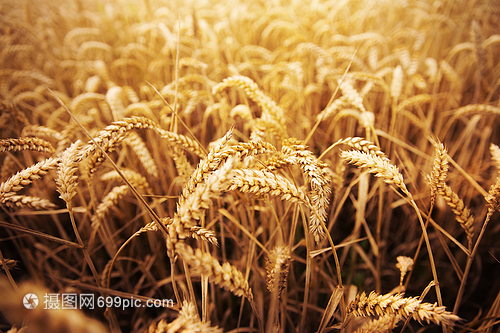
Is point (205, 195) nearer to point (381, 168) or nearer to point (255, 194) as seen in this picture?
point (255, 194)

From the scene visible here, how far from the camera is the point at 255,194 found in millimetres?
490

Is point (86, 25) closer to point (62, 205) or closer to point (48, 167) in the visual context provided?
point (62, 205)

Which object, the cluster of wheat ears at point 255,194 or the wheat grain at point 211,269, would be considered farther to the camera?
the cluster of wheat ears at point 255,194

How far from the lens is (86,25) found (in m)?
3.32

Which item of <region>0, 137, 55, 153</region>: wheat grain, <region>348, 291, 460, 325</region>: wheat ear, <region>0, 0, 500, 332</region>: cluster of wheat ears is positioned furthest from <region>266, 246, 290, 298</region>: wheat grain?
<region>0, 137, 55, 153</region>: wheat grain

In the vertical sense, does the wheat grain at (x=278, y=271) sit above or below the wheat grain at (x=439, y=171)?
below

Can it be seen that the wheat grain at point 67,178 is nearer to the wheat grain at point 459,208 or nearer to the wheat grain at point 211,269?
the wheat grain at point 211,269

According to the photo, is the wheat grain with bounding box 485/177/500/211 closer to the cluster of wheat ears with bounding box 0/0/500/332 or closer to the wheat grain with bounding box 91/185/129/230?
the cluster of wheat ears with bounding box 0/0/500/332

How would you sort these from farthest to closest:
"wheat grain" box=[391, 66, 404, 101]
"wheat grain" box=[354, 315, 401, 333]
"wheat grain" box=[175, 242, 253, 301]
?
"wheat grain" box=[391, 66, 404, 101] → "wheat grain" box=[354, 315, 401, 333] → "wheat grain" box=[175, 242, 253, 301]

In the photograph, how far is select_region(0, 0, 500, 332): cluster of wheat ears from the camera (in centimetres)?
50

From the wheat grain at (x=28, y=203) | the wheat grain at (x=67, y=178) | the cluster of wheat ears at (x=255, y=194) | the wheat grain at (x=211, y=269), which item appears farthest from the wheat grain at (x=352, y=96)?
the wheat grain at (x=28, y=203)

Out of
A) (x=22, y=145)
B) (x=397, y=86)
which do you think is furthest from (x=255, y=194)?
(x=397, y=86)

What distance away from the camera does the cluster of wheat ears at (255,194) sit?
0.50 m

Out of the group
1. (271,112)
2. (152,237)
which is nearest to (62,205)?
(152,237)
